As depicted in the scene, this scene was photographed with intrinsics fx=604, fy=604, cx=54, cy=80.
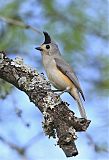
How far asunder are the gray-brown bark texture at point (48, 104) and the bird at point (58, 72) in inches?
25.6

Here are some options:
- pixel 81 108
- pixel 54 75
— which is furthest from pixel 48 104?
pixel 54 75

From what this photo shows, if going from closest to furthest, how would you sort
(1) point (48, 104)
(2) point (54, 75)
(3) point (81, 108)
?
1. (1) point (48, 104)
2. (3) point (81, 108)
3. (2) point (54, 75)

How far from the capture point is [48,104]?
335cm

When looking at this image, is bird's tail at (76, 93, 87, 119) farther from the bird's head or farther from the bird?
the bird's head

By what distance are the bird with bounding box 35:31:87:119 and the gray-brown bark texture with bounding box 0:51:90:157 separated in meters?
0.65

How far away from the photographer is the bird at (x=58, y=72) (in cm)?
438

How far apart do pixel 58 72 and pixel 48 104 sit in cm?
116

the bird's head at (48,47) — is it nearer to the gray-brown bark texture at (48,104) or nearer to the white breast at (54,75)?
the white breast at (54,75)

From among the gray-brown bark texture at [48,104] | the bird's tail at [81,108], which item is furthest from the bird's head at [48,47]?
the gray-brown bark texture at [48,104]

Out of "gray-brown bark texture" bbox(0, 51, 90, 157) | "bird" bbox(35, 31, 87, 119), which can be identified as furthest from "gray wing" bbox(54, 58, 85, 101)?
"gray-brown bark texture" bbox(0, 51, 90, 157)

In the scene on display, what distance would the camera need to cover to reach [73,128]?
323cm

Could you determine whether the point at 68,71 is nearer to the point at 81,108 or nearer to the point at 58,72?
the point at 58,72

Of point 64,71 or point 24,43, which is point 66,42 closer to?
point 24,43

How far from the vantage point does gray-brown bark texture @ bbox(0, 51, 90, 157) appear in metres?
3.17
